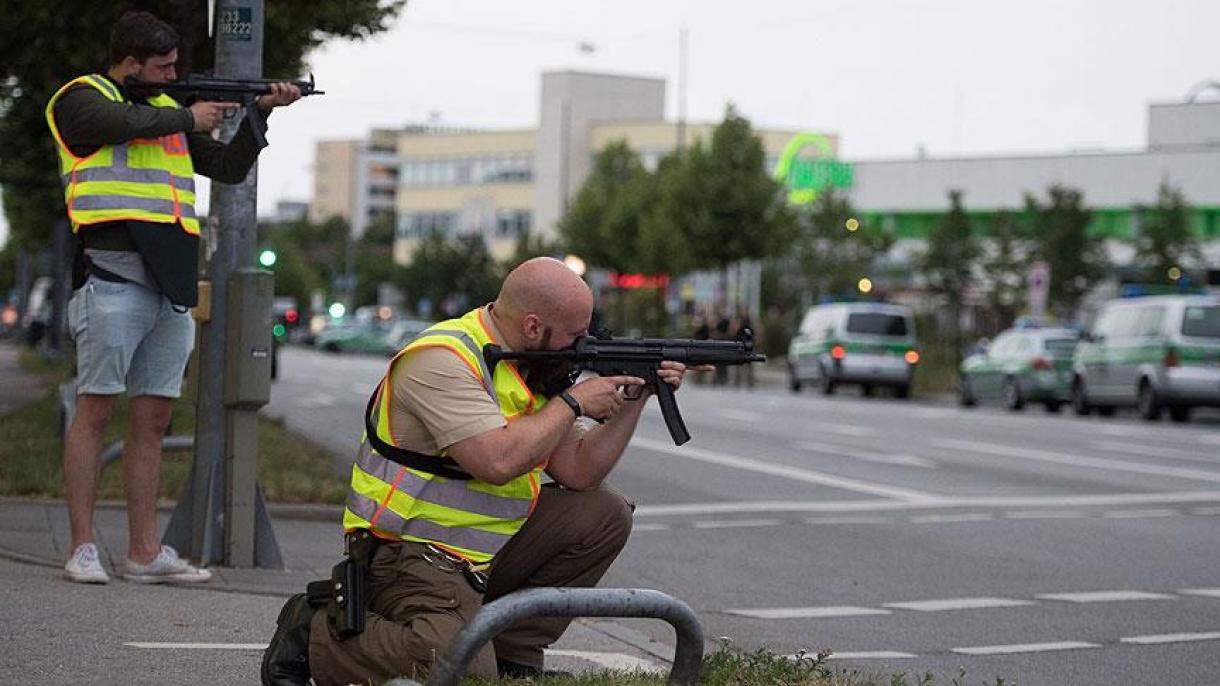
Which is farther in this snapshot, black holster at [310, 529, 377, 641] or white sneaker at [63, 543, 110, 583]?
white sneaker at [63, 543, 110, 583]

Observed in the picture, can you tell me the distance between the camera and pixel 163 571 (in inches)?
339

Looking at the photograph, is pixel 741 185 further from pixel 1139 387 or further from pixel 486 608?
pixel 486 608

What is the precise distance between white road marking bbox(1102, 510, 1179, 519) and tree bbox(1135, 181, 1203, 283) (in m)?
39.3

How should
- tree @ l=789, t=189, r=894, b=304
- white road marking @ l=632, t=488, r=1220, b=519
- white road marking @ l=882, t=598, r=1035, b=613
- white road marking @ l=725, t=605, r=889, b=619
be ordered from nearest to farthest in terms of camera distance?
white road marking @ l=725, t=605, r=889, b=619 < white road marking @ l=882, t=598, r=1035, b=613 < white road marking @ l=632, t=488, r=1220, b=519 < tree @ l=789, t=189, r=894, b=304

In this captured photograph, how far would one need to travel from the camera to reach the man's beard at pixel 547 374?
595cm

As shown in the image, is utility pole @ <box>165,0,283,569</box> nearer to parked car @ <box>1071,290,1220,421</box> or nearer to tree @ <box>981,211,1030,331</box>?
parked car @ <box>1071,290,1220,421</box>

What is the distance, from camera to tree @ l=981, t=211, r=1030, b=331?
58406 millimetres

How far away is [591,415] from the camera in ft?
19.3

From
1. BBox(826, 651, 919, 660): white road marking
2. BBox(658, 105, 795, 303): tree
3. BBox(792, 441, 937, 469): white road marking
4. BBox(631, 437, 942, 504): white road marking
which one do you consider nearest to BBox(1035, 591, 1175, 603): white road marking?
BBox(826, 651, 919, 660): white road marking

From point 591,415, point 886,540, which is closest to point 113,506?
point 886,540

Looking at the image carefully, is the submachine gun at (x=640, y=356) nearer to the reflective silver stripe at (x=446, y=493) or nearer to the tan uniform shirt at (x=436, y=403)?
the tan uniform shirt at (x=436, y=403)

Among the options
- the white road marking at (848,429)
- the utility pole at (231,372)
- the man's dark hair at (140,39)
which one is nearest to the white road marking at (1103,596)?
the utility pole at (231,372)

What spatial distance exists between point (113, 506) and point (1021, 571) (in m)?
4.84

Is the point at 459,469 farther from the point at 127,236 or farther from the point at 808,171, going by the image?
the point at 808,171
